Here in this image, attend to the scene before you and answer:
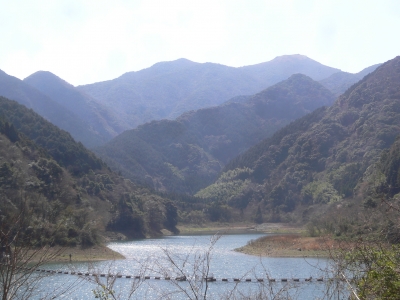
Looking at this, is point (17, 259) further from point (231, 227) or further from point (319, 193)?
point (319, 193)

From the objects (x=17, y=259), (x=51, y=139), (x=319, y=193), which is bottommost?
(x=319, y=193)

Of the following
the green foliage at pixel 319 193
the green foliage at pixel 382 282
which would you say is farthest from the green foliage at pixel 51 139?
the green foliage at pixel 382 282

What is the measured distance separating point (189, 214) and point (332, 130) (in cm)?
5051

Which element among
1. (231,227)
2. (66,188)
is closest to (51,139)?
(66,188)

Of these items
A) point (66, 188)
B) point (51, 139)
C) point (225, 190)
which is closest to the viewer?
point (66, 188)

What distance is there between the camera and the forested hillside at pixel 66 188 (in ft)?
144

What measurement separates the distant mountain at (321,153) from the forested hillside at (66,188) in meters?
37.5

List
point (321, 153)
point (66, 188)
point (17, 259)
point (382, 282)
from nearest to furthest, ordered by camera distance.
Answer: point (17, 259), point (382, 282), point (66, 188), point (321, 153)

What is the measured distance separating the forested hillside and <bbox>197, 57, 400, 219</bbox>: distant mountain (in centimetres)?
3752

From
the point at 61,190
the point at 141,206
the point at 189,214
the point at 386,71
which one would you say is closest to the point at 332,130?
the point at 386,71

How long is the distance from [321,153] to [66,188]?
282ft

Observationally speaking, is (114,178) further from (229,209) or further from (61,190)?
(229,209)

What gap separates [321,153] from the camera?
12612 cm

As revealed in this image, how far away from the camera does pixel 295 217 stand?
103 m
